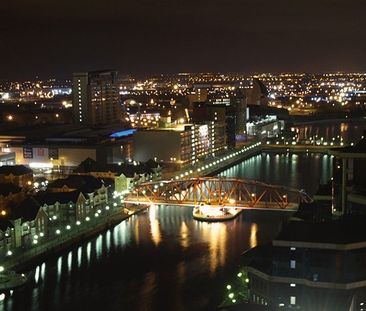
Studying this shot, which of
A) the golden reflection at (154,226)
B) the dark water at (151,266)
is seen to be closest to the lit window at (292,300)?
the dark water at (151,266)

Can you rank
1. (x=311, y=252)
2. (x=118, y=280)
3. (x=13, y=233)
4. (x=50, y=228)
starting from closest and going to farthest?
(x=311, y=252) < (x=118, y=280) < (x=13, y=233) < (x=50, y=228)

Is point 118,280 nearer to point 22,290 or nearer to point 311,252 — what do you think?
point 22,290

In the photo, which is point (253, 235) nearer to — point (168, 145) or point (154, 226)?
point (154, 226)

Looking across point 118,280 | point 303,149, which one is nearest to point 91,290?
point 118,280

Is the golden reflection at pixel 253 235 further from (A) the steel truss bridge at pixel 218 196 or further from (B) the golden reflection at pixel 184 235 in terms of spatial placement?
(B) the golden reflection at pixel 184 235

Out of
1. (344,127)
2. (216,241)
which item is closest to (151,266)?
(216,241)

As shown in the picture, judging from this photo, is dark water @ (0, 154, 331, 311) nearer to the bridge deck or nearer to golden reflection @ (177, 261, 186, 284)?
golden reflection @ (177, 261, 186, 284)

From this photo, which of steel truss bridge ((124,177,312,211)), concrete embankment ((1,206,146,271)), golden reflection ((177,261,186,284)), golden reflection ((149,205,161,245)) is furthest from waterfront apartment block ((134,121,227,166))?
golden reflection ((177,261,186,284))
